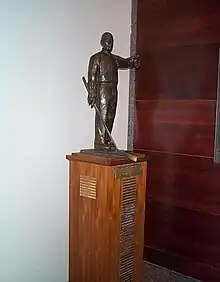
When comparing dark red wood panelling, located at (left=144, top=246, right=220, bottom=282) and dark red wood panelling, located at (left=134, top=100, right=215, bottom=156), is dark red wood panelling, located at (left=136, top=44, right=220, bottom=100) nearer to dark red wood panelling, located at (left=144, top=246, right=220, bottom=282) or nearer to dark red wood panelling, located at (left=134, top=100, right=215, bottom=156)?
dark red wood panelling, located at (left=134, top=100, right=215, bottom=156)

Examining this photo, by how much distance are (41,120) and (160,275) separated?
1.37 m

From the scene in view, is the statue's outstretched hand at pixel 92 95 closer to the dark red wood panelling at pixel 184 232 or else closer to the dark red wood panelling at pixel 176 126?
the dark red wood panelling at pixel 176 126

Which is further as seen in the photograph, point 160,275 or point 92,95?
point 160,275

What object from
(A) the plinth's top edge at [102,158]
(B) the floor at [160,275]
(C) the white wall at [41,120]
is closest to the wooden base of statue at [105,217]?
(A) the plinth's top edge at [102,158]

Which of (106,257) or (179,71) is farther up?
(179,71)

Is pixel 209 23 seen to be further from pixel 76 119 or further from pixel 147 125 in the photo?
pixel 76 119

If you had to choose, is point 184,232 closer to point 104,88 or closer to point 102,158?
point 102,158

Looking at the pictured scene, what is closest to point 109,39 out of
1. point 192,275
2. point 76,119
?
point 76,119

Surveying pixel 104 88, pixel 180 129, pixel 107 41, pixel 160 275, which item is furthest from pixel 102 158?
pixel 160 275

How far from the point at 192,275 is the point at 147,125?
1092 millimetres

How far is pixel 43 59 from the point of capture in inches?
96.3

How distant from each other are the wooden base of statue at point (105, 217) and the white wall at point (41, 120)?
243 millimetres

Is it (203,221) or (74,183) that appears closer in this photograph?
(74,183)

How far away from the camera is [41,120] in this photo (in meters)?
2.47
